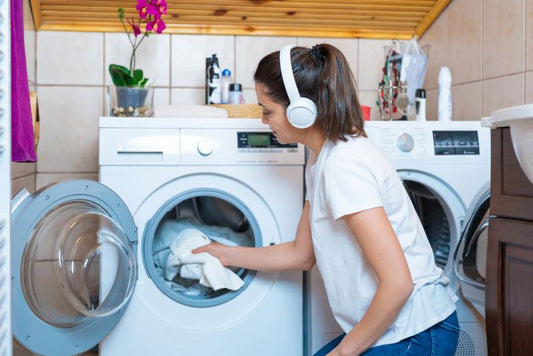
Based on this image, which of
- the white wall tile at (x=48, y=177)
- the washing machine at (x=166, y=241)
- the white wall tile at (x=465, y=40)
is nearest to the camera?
the washing machine at (x=166, y=241)

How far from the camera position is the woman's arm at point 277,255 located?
1629mm

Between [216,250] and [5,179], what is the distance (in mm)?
738

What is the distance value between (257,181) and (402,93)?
72 cm

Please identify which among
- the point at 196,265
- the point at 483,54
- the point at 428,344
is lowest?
the point at 428,344

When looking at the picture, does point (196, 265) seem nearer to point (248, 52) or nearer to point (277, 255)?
point (277, 255)

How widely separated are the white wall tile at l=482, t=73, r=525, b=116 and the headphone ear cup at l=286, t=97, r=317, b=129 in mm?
915

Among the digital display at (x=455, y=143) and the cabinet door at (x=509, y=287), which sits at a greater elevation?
the digital display at (x=455, y=143)

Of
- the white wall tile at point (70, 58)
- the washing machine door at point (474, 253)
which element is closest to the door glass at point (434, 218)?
the washing machine door at point (474, 253)

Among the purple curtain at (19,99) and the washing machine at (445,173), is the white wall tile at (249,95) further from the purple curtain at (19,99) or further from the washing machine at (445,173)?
the purple curtain at (19,99)

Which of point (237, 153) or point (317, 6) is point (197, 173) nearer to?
point (237, 153)

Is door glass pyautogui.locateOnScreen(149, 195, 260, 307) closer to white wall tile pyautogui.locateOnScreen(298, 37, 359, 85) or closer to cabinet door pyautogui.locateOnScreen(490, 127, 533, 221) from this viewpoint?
cabinet door pyautogui.locateOnScreen(490, 127, 533, 221)

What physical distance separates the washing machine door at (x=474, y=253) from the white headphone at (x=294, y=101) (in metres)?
0.69

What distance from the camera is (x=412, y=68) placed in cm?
227

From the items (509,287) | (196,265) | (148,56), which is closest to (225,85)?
(148,56)
